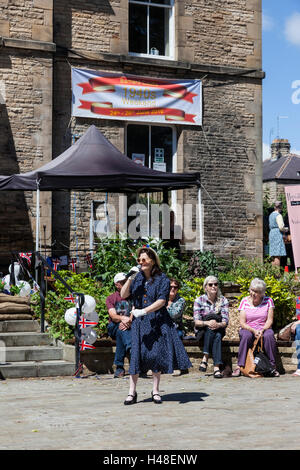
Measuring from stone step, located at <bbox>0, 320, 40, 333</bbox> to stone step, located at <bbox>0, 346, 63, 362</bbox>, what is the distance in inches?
34.8

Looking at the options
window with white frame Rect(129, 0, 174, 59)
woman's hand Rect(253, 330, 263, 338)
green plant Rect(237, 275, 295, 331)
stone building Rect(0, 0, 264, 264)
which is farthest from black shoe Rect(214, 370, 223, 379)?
window with white frame Rect(129, 0, 174, 59)

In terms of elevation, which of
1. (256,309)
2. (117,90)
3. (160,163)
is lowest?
(256,309)

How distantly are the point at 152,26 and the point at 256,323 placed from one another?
993 cm

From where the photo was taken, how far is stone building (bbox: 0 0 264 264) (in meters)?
16.4

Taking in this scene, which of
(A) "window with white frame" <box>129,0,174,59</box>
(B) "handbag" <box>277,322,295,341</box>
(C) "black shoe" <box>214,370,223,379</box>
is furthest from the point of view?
(A) "window with white frame" <box>129,0,174,59</box>

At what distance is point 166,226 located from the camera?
17891mm

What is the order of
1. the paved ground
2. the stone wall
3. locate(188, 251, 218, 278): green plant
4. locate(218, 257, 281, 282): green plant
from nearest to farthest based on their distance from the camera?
the paved ground → locate(188, 251, 218, 278): green plant → locate(218, 257, 281, 282): green plant → the stone wall

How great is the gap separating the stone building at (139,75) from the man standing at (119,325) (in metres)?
5.31

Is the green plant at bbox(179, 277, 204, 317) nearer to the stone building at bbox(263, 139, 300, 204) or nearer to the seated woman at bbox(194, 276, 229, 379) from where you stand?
the seated woman at bbox(194, 276, 229, 379)

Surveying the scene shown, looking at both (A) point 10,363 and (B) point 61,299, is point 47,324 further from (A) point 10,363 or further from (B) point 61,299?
(A) point 10,363

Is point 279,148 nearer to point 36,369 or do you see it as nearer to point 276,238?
point 276,238

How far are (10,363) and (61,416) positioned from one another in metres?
3.23

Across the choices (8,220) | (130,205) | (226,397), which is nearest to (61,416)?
(226,397)

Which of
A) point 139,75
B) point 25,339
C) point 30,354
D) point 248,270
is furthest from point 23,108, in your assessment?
point 30,354
